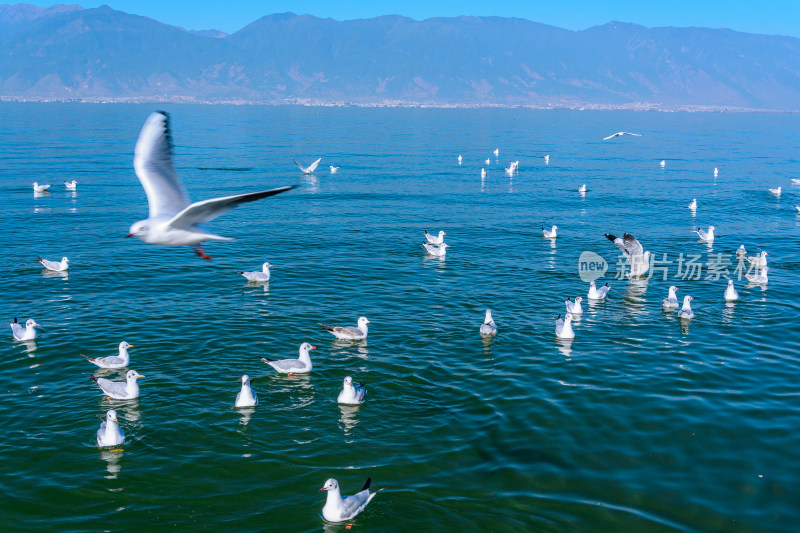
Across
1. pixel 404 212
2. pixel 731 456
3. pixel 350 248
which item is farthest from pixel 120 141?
pixel 731 456

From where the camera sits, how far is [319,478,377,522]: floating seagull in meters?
12.5

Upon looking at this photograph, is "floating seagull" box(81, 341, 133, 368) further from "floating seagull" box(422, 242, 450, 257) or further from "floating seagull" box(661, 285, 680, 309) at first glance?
"floating seagull" box(661, 285, 680, 309)

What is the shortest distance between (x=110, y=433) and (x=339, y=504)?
5.84 m

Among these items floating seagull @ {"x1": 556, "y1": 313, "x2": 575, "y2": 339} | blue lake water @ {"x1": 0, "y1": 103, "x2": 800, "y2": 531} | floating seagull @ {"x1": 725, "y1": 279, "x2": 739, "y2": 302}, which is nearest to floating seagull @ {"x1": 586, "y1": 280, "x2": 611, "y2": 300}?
blue lake water @ {"x1": 0, "y1": 103, "x2": 800, "y2": 531}

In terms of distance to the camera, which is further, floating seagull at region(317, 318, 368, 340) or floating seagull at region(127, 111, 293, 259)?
floating seagull at region(317, 318, 368, 340)

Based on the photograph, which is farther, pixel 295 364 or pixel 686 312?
pixel 686 312

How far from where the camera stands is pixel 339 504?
1255 centimetres

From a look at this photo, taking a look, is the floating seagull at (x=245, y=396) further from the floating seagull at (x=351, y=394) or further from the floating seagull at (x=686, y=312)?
the floating seagull at (x=686, y=312)

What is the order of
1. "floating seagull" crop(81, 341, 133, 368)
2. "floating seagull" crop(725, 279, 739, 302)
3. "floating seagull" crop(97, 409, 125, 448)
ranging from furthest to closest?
"floating seagull" crop(725, 279, 739, 302) < "floating seagull" crop(81, 341, 133, 368) < "floating seagull" crop(97, 409, 125, 448)

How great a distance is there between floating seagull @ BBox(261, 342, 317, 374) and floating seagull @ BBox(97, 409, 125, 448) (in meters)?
4.57

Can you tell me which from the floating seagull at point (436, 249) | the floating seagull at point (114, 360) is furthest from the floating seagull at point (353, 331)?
the floating seagull at point (436, 249)

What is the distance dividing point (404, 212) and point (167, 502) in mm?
34649

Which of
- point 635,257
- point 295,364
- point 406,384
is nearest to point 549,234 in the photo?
point 635,257

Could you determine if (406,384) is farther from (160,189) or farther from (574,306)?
(160,189)
